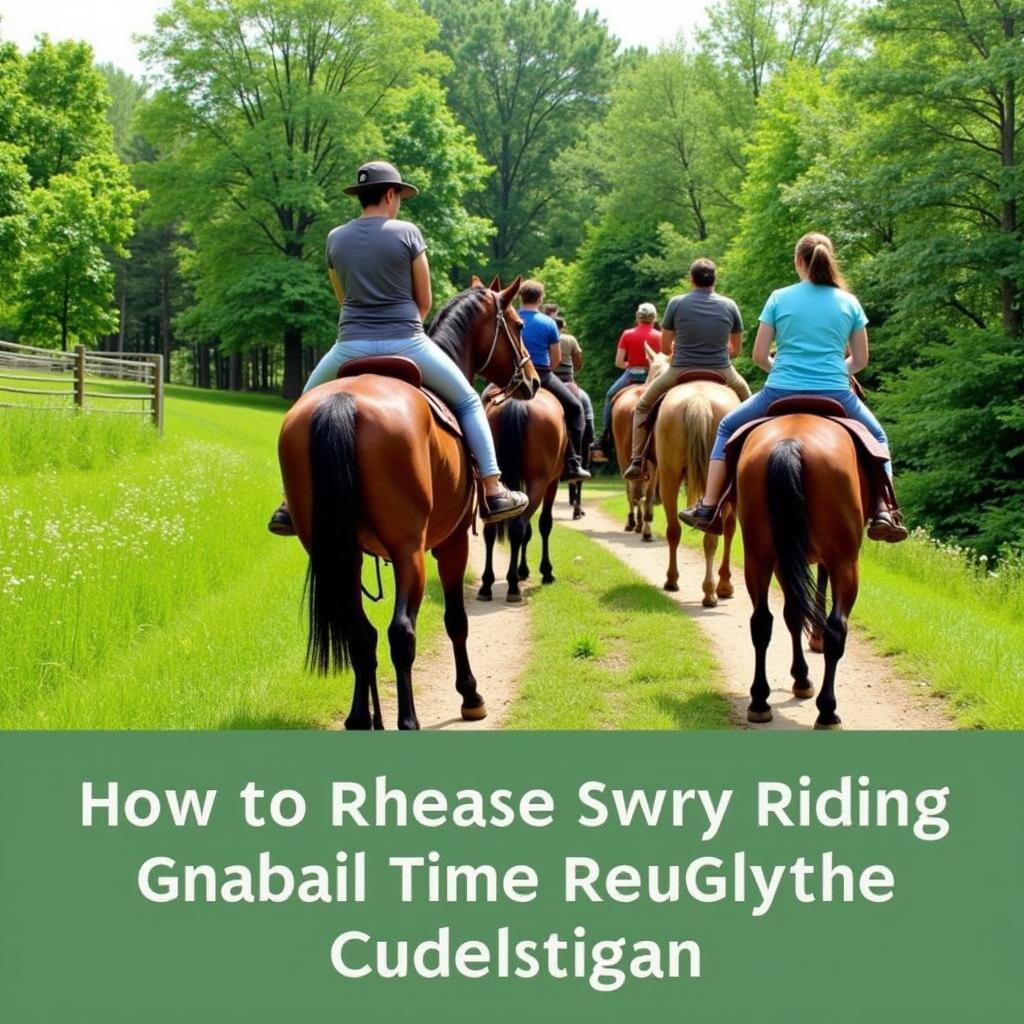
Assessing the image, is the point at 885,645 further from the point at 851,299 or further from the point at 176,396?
the point at 176,396

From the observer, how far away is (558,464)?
12875 mm

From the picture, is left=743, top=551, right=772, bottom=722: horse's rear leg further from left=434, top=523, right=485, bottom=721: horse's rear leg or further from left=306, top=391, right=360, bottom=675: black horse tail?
left=306, top=391, right=360, bottom=675: black horse tail

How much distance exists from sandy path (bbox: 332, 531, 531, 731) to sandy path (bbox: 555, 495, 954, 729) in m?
1.52

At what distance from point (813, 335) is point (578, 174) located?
58634 millimetres

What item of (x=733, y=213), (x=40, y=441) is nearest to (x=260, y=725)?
(x=40, y=441)

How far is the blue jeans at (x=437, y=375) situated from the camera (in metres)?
7.09

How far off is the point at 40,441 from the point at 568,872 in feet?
57.9

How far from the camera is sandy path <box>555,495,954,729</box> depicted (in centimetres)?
777

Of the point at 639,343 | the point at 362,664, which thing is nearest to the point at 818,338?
the point at 362,664

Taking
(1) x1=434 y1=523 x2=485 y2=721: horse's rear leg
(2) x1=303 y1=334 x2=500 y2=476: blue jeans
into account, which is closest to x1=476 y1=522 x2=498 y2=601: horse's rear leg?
(1) x1=434 y1=523 x2=485 y2=721: horse's rear leg

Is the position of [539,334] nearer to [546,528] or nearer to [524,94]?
[546,528]

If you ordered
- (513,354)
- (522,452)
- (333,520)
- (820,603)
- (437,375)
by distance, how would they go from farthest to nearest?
(522,452) < (513,354) < (820,603) < (437,375) < (333,520)

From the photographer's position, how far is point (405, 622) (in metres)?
6.56

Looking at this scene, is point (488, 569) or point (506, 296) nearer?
point (506, 296)
